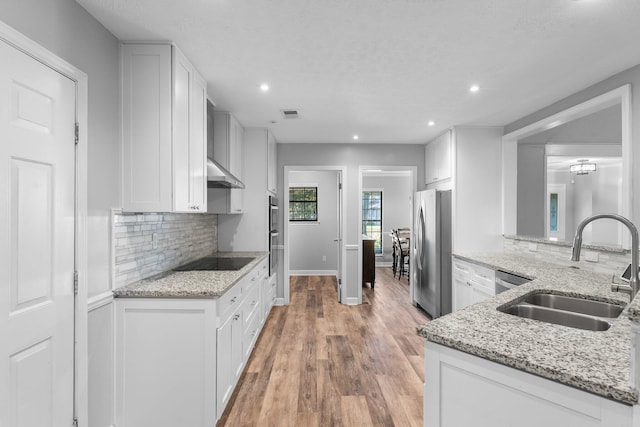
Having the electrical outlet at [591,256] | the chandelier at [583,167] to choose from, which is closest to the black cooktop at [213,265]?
the electrical outlet at [591,256]

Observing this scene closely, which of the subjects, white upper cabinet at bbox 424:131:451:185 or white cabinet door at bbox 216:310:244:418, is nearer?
white cabinet door at bbox 216:310:244:418

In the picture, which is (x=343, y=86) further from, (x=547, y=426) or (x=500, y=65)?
(x=547, y=426)

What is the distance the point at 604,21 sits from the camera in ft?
5.80

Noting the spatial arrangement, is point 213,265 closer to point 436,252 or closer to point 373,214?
point 436,252

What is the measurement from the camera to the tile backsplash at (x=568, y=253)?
→ 245 centimetres

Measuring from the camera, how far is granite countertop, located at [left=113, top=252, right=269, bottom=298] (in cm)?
Result: 187

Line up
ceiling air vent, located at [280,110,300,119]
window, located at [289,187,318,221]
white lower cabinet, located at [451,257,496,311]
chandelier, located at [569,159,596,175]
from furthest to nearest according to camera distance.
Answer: window, located at [289,187,318,221] < chandelier, located at [569,159,596,175] < ceiling air vent, located at [280,110,300,119] < white lower cabinet, located at [451,257,496,311]

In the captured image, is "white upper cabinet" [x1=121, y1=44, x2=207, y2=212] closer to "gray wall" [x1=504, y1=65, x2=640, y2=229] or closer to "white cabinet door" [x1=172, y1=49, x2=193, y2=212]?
"white cabinet door" [x1=172, y1=49, x2=193, y2=212]

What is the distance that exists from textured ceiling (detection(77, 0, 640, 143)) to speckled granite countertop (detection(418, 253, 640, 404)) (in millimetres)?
1553

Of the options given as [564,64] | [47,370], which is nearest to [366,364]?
[47,370]

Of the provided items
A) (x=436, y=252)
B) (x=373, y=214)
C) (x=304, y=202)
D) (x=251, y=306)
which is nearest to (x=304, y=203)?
(x=304, y=202)

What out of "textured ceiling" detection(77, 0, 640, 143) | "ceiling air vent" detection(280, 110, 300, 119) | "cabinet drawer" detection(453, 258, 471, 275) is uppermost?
"ceiling air vent" detection(280, 110, 300, 119)

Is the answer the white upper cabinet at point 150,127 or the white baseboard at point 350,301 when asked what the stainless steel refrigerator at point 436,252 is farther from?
the white upper cabinet at point 150,127

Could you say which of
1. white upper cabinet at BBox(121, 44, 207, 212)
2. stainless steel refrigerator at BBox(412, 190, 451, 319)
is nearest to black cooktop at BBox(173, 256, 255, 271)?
white upper cabinet at BBox(121, 44, 207, 212)
